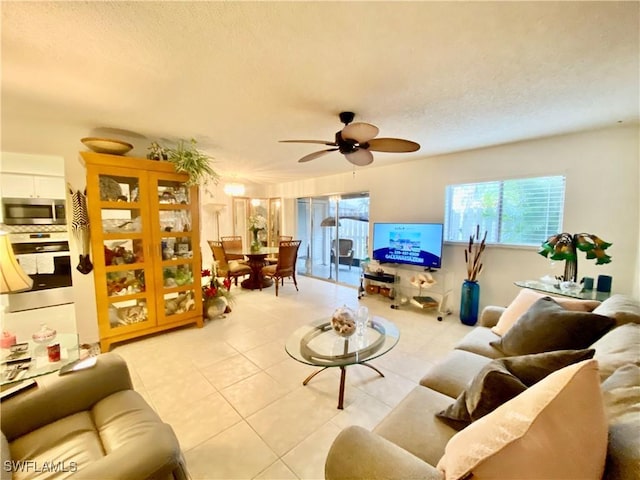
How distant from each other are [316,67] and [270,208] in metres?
5.45

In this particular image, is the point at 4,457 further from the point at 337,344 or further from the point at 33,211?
the point at 33,211

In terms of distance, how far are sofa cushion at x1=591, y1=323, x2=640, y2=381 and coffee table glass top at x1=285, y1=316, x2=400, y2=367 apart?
1.16 metres

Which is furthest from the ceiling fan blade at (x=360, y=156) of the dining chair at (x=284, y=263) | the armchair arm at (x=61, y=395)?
the dining chair at (x=284, y=263)

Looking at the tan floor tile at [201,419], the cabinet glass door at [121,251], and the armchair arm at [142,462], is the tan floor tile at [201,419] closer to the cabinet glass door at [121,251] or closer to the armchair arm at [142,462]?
the armchair arm at [142,462]

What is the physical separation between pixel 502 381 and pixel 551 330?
78 cm

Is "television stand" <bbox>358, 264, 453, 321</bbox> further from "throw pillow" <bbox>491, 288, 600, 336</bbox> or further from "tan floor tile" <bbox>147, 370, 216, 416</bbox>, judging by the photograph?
"tan floor tile" <bbox>147, 370, 216, 416</bbox>

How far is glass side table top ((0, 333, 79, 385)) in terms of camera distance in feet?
4.33

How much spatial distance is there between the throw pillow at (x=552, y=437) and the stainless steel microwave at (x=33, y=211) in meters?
3.75

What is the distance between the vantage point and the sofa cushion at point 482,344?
1831 mm

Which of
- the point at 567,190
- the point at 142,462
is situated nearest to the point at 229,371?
the point at 142,462

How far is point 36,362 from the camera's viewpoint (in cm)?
144

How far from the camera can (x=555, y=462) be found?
2.18 feet

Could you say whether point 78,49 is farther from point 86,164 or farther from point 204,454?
point 204,454

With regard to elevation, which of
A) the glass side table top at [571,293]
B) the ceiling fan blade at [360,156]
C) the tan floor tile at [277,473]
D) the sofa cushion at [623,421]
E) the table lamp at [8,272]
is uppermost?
the ceiling fan blade at [360,156]
